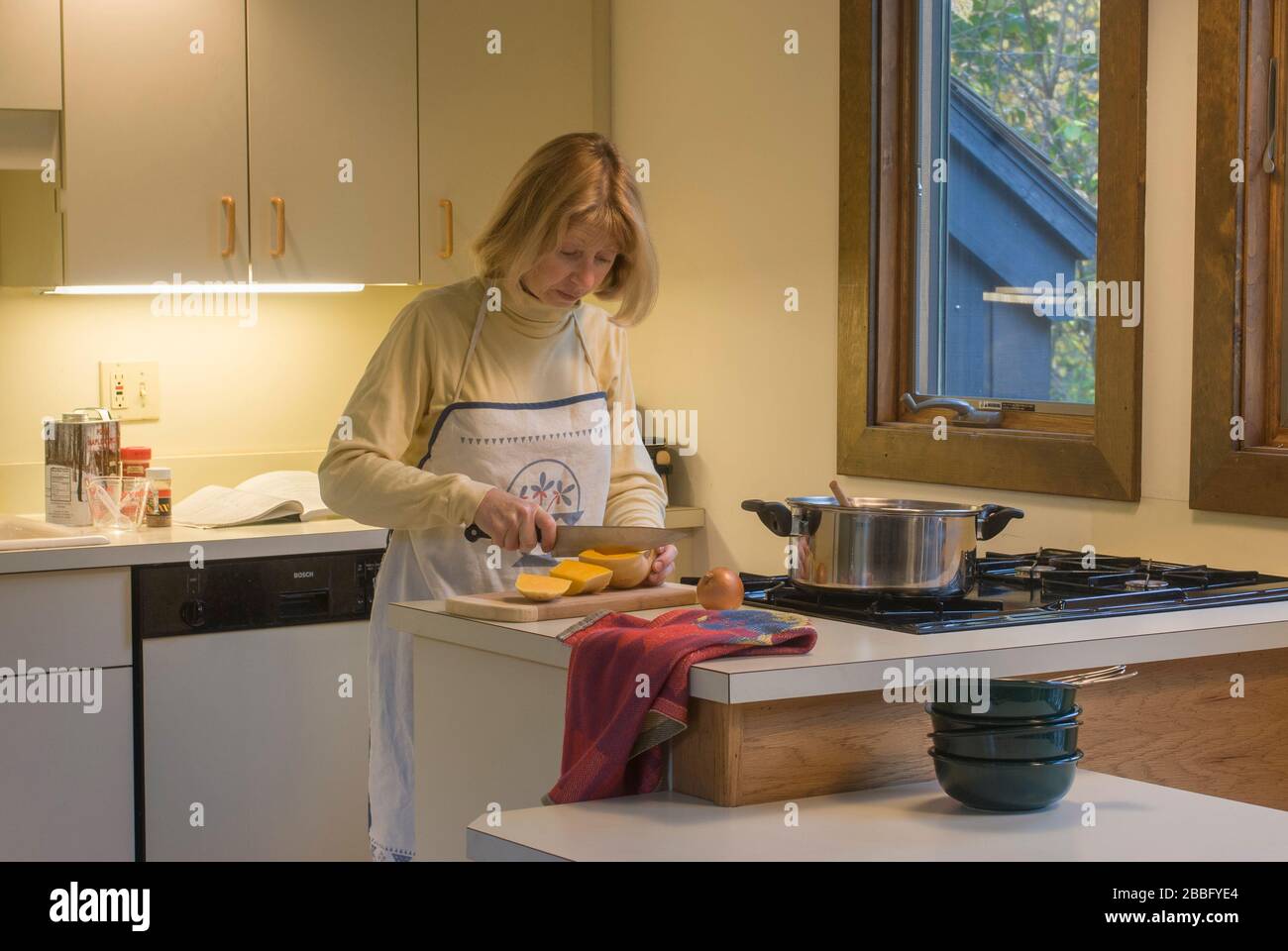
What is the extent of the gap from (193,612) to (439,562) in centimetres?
92

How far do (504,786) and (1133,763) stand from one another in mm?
750

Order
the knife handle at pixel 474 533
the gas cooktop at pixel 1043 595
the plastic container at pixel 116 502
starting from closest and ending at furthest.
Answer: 1. the gas cooktop at pixel 1043 595
2. the knife handle at pixel 474 533
3. the plastic container at pixel 116 502

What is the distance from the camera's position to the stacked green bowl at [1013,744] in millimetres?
1521

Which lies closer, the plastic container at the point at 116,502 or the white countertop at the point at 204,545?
the white countertop at the point at 204,545

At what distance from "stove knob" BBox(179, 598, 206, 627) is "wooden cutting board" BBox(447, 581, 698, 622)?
3.95 ft

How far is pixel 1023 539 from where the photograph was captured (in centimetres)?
274

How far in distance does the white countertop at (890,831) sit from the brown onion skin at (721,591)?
1.10ft

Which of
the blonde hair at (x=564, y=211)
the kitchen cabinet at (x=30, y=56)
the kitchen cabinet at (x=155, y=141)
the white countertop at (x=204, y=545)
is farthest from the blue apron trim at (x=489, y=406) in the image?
the kitchen cabinet at (x=30, y=56)

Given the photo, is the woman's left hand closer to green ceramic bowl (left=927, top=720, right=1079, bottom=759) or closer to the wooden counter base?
the wooden counter base
